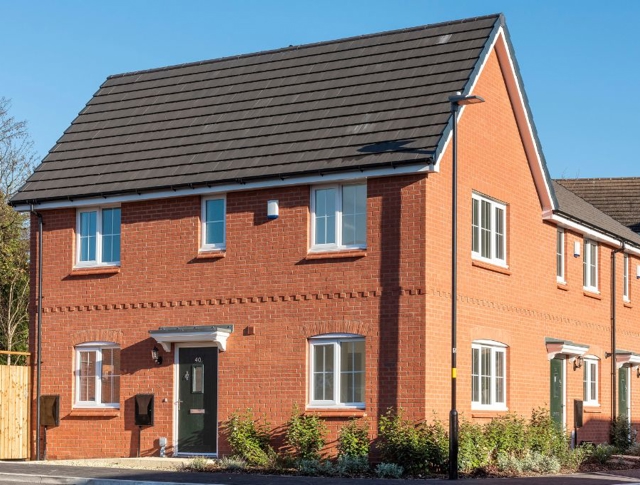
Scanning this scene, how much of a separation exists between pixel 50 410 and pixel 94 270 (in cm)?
321

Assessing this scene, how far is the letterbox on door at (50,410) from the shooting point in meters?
25.8

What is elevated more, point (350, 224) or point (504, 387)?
point (350, 224)

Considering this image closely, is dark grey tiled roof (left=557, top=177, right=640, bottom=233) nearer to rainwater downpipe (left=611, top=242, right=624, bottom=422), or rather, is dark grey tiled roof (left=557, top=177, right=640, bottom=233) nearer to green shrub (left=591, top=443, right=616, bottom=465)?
rainwater downpipe (left=611, top=242, right=624, bottom=422)

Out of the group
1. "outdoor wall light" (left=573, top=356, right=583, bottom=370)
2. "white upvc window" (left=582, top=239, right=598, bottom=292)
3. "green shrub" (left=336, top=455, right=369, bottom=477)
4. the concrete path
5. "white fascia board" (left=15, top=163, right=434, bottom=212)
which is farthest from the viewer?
"white upvc window" (left=582, top=239, right=598, bottom=292)

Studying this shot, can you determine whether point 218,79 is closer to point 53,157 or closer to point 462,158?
point 53,157

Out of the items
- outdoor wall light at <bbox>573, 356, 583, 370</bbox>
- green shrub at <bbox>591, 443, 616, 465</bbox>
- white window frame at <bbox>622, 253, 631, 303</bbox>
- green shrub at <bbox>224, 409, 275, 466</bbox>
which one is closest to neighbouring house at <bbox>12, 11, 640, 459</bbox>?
green shrub at <bbox>224, 409, 275, 466</bbox>

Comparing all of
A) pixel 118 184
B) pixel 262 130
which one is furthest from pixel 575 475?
pixel 118 184

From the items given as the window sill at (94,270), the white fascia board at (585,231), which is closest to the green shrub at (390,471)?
the window sill at (94,270)

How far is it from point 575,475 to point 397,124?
738cm

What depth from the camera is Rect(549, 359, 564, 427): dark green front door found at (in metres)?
28.0

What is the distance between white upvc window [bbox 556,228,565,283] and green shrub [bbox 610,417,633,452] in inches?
182

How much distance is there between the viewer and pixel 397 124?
22953 millimetres

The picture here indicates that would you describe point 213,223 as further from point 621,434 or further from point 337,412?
point 621,434

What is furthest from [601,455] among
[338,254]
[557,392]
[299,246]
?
[299,246]
